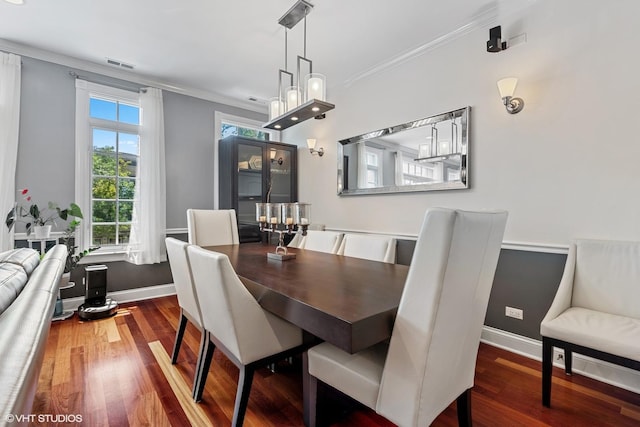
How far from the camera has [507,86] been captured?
2238 millimetres

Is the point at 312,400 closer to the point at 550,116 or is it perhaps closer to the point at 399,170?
the point at 399,170

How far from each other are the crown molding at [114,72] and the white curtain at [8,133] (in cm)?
12

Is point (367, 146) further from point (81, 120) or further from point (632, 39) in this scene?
Result: point (81, 120)

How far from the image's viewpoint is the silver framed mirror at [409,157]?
2.64 m

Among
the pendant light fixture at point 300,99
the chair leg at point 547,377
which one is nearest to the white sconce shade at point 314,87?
the pendant light fixture at point 300,99

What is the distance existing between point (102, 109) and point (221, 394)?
3419mm

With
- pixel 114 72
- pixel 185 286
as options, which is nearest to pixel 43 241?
pixel 114 72

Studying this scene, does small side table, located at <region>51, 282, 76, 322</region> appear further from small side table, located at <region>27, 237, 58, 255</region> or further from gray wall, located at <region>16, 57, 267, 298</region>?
small side table, located at <region>27, 237, 58, 255</region>

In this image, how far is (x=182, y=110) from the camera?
3.92 metres

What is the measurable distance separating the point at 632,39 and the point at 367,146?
7.03 feet

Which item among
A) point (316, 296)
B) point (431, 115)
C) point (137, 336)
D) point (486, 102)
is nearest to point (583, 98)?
point (486, 102)

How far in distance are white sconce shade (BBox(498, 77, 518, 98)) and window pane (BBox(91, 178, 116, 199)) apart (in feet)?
13.4

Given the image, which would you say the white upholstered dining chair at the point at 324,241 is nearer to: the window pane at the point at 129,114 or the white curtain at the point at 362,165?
the white curtain at the point at 362,165

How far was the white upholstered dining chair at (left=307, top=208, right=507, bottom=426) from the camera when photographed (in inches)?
37.0
